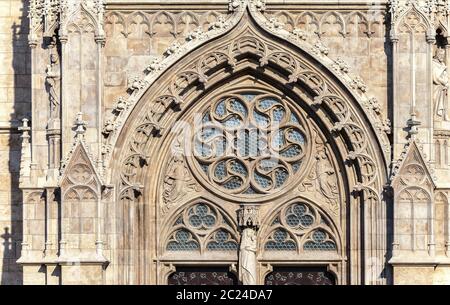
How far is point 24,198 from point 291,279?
4.16m

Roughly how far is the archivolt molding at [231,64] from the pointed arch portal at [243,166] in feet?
0.22

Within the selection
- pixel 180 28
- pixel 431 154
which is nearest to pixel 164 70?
pixel 180 28

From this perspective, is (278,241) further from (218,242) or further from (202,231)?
(202,231)

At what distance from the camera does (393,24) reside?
5591 cm

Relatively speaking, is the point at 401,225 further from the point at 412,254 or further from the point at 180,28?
the point at 180,28

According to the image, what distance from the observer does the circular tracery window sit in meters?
56.4

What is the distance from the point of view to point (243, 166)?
56.5 metres

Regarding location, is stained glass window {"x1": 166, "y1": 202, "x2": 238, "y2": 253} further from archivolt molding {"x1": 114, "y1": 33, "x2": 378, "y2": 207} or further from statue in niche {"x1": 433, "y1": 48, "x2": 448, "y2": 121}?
statue in niche {"x1": 433, "y1": 48, "x2": 448, "y2": 121}

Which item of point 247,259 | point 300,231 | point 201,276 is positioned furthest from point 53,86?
point 300,231

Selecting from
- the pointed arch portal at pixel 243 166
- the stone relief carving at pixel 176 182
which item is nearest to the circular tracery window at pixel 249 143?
the pointed arch portal at pixel 243 166

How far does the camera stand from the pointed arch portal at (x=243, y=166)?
→ 184ft

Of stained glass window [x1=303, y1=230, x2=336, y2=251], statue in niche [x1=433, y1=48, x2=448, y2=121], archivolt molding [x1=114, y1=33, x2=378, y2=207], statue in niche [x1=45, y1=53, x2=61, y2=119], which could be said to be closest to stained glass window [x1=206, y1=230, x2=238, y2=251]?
stained glass window [x1=303, y1=230, x2=336, y2=251]

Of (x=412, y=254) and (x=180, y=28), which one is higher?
(x=180, y=28)

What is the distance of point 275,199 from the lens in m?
56.4
